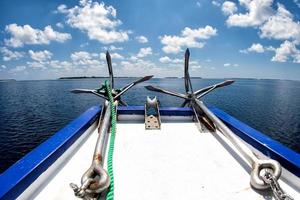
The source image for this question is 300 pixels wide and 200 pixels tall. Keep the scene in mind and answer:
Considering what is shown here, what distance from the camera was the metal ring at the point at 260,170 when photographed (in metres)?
2.95

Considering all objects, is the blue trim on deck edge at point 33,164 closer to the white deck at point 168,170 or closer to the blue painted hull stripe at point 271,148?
the white deck at point 168,170

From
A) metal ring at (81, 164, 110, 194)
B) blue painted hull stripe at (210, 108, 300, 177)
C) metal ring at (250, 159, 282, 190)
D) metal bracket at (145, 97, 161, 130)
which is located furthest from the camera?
metal bracket at (145, 97, 161, 130)

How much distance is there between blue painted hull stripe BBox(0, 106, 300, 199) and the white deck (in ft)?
1.00

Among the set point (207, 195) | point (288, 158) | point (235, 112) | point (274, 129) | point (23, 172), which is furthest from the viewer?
point (235, 112)

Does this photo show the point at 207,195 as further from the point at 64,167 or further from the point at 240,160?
the point at 64,167

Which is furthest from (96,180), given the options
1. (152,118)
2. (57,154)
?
(152,118)

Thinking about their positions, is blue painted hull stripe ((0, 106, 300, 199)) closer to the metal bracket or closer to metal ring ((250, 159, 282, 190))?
metal ring ((250, 159, 282, 190))

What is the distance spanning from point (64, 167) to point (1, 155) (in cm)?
2117

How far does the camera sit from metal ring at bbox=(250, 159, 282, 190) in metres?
2.95

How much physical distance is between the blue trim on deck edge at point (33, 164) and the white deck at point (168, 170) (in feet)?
0.94

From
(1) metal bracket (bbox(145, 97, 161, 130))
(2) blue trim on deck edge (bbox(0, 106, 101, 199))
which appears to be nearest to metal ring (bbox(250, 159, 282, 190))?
(1) metal bracket (bbox(145, 97, 161, 130))

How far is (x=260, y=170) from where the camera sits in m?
3.18

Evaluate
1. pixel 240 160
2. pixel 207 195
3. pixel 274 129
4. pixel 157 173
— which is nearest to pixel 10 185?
pixel 157 173

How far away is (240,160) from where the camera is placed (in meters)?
4.09
